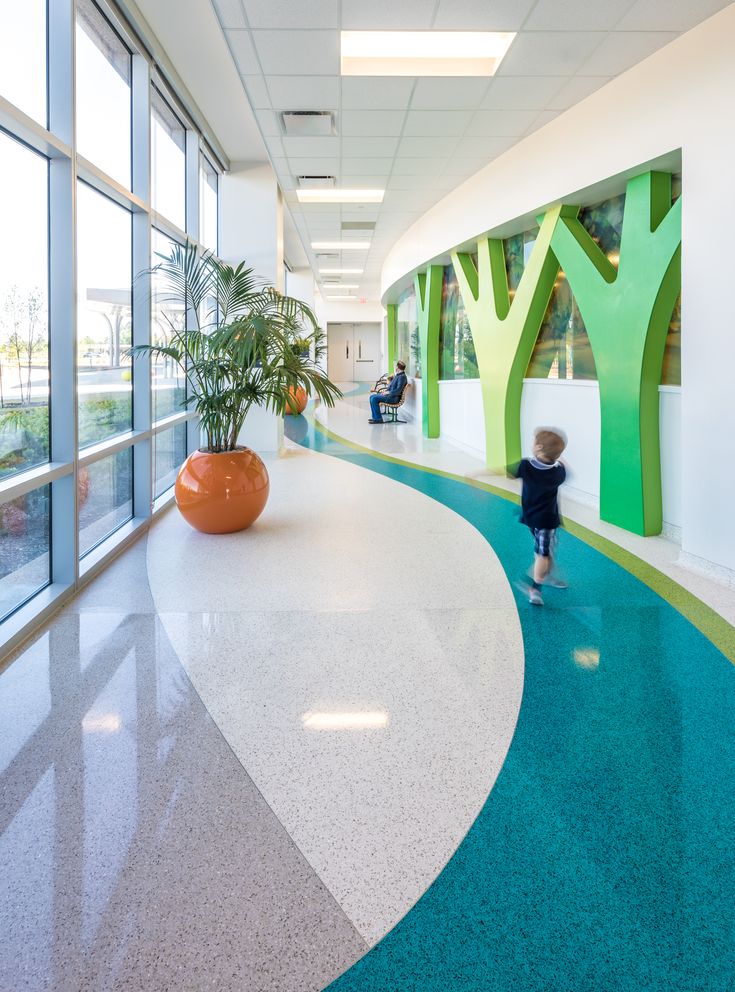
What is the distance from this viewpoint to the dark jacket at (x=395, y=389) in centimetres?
1488

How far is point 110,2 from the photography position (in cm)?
519

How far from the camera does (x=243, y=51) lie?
550cm

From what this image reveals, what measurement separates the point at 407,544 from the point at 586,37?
376cm

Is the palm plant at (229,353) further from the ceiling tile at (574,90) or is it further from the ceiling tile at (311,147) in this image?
the ceiling tile at (574,90)

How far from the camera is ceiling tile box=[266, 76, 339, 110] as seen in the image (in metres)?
6.04

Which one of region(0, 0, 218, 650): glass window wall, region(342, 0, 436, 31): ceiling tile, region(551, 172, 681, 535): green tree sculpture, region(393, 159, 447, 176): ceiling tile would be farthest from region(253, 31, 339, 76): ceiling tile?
region(393, 159, 447, 176): ceiling tile

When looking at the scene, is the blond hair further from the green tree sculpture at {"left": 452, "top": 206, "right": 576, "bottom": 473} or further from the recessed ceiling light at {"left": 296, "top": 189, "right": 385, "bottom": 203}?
the recessed ceiling light at {"left": 296, "top": 189, "right": 385, "bottom": 203}

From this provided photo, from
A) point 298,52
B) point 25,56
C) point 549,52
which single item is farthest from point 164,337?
point 549,52

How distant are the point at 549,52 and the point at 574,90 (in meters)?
0.81

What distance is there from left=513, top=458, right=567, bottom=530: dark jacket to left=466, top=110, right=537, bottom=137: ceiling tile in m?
3.99

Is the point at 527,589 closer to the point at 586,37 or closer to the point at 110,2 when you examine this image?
the point at 586,37

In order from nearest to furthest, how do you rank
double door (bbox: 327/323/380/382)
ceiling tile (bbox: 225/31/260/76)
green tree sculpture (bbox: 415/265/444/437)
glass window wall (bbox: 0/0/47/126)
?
1. glass window wall (bbox: 0/0/47/126)
2. ceiling tile (bbox: 225/31/260/76)
3. green tree sculpture (bbox: 415/265/444/437)
4. double door (bbox: 327/323/380/382)

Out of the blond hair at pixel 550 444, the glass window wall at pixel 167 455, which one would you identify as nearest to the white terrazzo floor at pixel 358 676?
the blond hair at pixel 550 444

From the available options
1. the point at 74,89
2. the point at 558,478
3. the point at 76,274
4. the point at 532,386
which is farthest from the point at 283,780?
the point at 532,386
